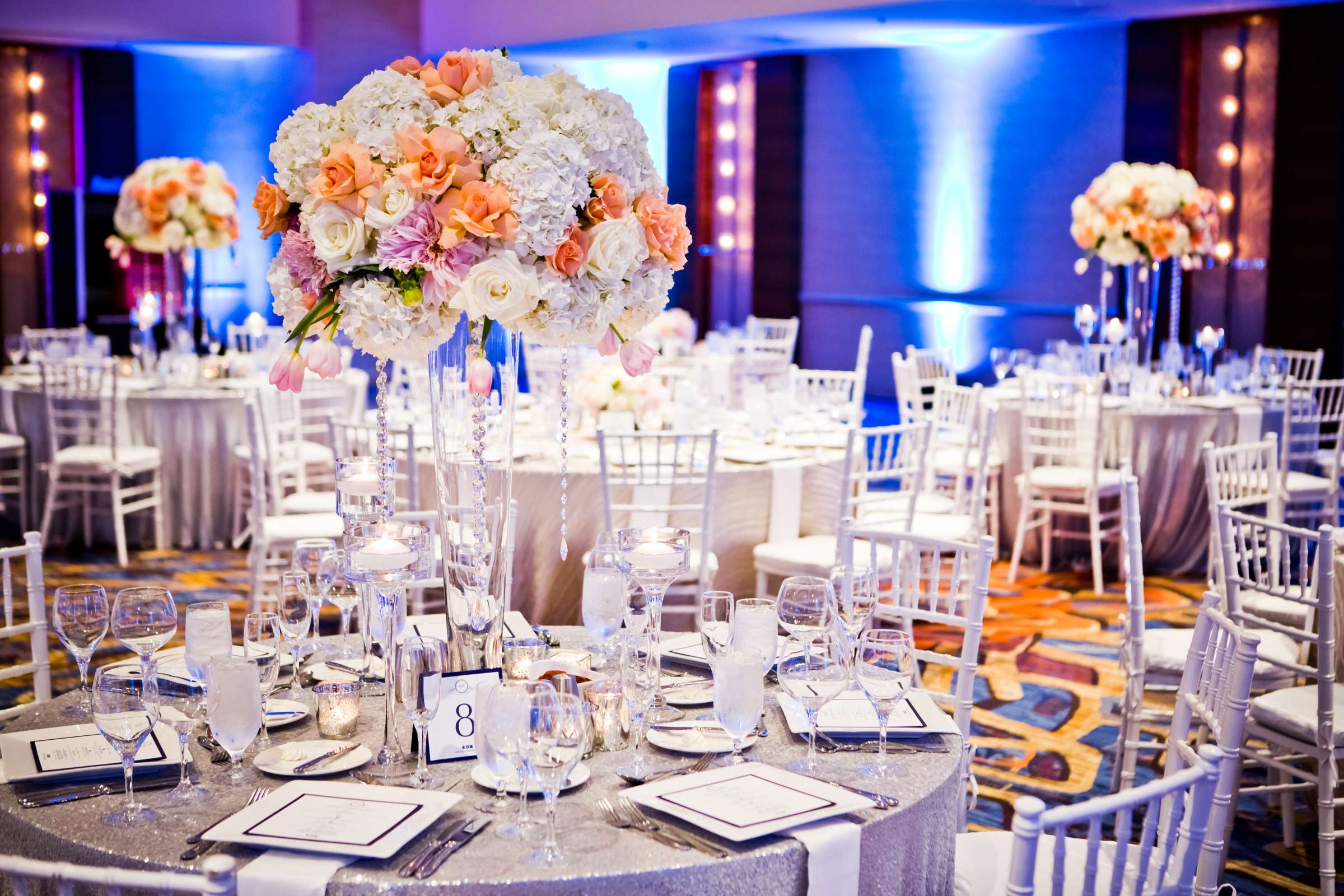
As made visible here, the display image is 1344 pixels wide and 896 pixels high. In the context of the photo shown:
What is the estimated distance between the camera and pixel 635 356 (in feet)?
7.43

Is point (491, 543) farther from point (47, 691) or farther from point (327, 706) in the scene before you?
point (47, 691)

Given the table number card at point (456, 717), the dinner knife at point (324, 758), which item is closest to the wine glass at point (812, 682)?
the table number card at point (456, 717)

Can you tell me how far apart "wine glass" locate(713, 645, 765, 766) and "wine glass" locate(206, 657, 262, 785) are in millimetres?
659

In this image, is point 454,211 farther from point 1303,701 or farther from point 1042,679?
point 1042,679

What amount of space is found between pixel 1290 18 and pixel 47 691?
8216 millimetres

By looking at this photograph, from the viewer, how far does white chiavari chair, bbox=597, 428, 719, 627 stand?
4594 mm

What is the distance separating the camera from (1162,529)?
6746 mm

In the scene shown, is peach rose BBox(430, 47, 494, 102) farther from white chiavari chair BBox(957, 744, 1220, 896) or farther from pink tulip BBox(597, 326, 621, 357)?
white chiavari chair BBox(957, 744, 1220, 896)

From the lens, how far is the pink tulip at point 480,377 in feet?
6.72

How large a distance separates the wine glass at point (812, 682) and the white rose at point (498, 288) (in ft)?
2.26

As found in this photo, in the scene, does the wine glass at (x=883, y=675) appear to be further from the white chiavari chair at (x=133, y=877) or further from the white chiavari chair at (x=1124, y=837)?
the white chiavari chair at (x=133, y=877)

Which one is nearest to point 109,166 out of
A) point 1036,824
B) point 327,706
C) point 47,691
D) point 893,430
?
point 893,430

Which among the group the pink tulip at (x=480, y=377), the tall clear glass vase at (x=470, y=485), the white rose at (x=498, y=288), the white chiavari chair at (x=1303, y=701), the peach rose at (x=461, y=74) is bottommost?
the white chiavari chair at (x=1303, y=701)

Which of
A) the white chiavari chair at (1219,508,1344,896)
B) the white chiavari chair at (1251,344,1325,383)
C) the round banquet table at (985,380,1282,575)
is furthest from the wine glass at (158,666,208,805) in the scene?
the white chiavari chair at (1251,344,1325,383)
